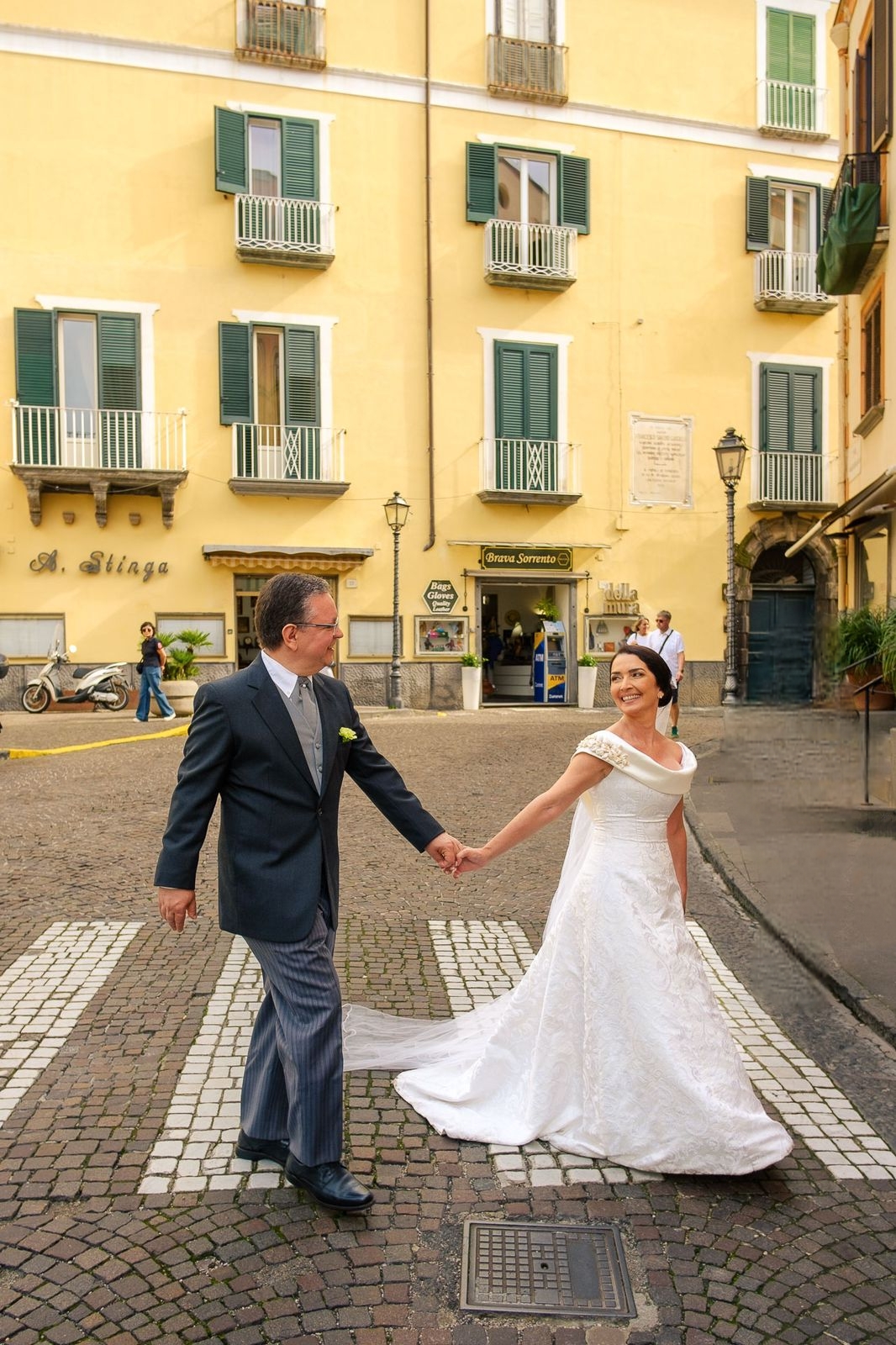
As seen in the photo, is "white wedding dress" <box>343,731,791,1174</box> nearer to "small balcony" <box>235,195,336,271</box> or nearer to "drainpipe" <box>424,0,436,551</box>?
"drainpipe" <box>424,0,436,551</box>

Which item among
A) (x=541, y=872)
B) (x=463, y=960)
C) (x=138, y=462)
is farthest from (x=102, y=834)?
(x=138, y=462)

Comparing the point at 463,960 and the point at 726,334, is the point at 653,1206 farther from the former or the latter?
the point at 726,334

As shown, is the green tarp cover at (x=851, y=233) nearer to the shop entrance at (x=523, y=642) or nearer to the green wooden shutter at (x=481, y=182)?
the green wooden shutter at (x=481, y=182)

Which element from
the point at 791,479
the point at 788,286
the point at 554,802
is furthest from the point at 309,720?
the point at 788,286

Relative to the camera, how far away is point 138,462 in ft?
70.1

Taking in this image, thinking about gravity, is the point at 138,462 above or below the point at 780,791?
above

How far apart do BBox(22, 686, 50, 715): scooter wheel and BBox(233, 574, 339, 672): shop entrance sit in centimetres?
373

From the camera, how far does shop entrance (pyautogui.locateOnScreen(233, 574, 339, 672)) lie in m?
22.3

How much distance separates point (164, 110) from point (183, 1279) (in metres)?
22.9

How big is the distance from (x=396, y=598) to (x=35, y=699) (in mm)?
7017

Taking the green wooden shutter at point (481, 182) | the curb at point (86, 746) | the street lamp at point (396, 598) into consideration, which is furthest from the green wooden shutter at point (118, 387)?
the green wooden shutter at point (481, 182)

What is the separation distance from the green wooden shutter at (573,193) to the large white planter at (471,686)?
9601 millimetres

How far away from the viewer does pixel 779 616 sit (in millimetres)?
25203

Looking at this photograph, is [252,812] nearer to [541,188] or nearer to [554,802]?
[554,802]
